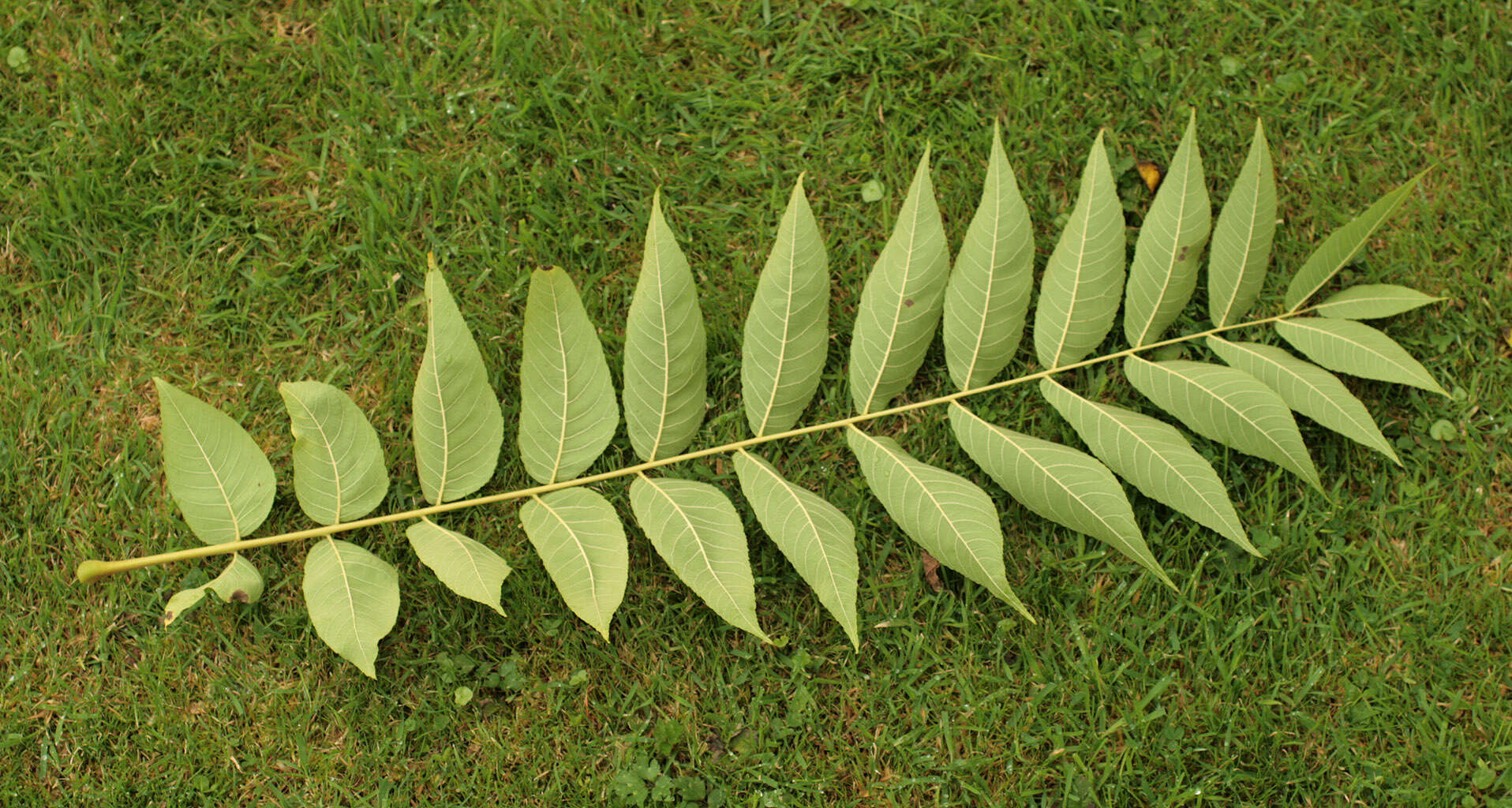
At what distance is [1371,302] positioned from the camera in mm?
2309

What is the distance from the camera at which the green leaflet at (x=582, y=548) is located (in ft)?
6.48

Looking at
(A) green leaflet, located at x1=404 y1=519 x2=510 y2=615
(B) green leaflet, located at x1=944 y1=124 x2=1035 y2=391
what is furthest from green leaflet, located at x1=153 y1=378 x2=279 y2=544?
(B) green leaflet, located at x1=944 y1=124 x2=1035 y2=391

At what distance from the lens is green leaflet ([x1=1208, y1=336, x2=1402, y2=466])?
6.97 feet

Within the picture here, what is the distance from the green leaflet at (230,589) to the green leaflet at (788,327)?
1.12 metres

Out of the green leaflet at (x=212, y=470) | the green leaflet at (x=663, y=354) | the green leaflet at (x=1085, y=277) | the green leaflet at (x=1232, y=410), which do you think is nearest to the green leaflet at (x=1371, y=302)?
the green leaflet at (x=1232, y=410)

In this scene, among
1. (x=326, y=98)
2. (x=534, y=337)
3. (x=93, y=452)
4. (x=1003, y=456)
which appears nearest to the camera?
(x=534, y=337)

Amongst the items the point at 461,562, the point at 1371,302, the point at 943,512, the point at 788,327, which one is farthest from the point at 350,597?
the point at 1371,302

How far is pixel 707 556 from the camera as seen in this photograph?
2012mm

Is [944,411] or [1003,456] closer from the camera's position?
[1003,456]

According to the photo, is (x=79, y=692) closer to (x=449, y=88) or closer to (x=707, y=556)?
(x=707, y=556)

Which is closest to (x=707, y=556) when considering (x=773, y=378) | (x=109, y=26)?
(x=773, y=378)

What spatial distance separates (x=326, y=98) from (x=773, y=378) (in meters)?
1.38

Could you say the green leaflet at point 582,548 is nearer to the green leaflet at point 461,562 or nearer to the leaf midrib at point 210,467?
the green leaflet at point 461,562

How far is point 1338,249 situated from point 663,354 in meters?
1.55
